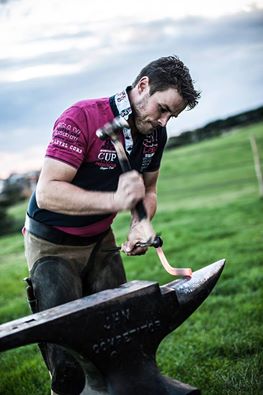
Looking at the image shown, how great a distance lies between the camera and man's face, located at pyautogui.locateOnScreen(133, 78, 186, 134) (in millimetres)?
3221

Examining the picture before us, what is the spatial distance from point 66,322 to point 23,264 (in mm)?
7973

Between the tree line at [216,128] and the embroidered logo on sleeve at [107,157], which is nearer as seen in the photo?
the embroidered logo on sleeve at [107,157]

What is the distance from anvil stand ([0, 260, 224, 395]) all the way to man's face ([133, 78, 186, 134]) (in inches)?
37.6

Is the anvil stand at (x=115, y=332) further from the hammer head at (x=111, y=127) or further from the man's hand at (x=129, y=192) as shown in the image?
the hammer head at (x=111, y=127)

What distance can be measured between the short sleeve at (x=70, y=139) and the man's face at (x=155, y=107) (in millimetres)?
361

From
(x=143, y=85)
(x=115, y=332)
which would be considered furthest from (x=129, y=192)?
(x=143, y=85)

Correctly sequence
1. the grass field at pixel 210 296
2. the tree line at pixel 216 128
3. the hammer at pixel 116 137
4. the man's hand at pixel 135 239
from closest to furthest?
the hammer at pixel 116 137 < the man's hand at pixel 135 239 < the grass field at pixel 210 296 < the tree line at pixel 216 128

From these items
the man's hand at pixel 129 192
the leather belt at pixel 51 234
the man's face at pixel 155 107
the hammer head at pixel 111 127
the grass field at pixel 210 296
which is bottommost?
the grass field at pixel 210 296

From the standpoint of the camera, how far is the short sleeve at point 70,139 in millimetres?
3004

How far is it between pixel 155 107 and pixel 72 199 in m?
0.77

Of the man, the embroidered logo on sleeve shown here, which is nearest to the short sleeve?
the man

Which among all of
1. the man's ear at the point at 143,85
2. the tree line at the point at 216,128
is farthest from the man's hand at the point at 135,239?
the tree line at the point at 216,128

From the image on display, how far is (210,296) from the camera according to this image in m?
6.62

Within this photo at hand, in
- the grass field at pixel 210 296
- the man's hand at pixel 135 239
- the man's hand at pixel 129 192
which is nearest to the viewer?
the man's hand at pixel 129 192
